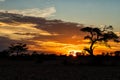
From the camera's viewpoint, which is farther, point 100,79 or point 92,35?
point 92,35

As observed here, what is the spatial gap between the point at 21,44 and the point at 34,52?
37.7ft

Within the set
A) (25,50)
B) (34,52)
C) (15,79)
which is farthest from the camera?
(25,50)

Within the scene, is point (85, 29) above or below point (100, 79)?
above

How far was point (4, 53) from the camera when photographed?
10456cm

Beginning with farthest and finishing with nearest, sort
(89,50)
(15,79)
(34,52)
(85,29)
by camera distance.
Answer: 1. (34,52)
2. (85,29)
3. (89,50)
4. (15,79)

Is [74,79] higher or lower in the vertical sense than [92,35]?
lower

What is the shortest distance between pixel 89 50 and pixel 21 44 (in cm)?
4027

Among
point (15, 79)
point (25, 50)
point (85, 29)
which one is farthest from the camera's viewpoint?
point (25, 50)

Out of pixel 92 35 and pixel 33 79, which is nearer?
pixel 33 79

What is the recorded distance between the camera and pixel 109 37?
8038 cm

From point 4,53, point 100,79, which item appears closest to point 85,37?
point 4,53

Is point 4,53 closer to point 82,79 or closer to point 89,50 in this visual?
point 89,50

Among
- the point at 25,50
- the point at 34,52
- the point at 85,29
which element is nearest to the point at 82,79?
the point at 85,29

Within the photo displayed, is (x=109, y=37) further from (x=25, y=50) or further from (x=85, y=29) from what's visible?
(x=25, y=50)
